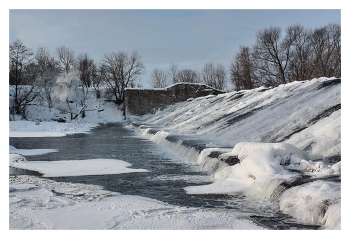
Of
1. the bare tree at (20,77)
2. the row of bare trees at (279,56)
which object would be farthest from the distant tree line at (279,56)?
the bare tree at (20,77)

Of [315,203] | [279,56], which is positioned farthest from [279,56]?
[315,203]

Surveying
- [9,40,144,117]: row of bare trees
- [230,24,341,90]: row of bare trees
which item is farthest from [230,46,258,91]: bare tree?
[9,40,144,117]: row of bare trees

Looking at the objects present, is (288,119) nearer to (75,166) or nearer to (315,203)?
(75,166)

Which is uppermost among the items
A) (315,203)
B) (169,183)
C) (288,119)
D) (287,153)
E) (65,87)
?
(65,87)

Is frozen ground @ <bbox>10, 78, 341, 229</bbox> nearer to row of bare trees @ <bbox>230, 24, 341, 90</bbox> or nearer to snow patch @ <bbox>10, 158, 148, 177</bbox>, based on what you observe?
snow patch @ <bbox>10, 158, 148, 177</bbox>

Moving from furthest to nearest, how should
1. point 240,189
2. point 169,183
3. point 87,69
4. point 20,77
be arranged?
point 87,69
point 20,77
point 169,183
point 240,189

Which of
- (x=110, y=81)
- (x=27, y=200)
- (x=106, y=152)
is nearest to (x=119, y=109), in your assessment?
(x=110, y=81)

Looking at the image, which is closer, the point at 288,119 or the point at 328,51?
the point at 288,119

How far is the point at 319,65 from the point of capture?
25.3 meters

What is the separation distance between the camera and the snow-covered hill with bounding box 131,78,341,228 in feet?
10.2

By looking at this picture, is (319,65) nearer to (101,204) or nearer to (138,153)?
(138,153)

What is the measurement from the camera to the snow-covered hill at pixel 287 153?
3108mm

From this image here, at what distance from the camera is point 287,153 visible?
177 inches

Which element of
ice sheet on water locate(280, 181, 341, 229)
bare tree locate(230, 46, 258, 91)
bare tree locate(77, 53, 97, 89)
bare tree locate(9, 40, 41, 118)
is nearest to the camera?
ice sheet on water locate(280, 181, 341, 229)
